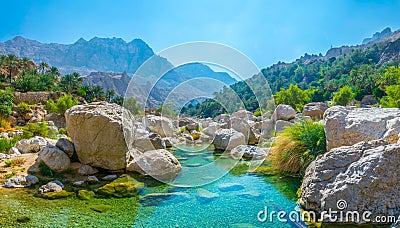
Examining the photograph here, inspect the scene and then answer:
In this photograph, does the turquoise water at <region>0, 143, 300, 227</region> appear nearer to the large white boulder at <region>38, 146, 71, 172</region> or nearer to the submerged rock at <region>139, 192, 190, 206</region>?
the submerged rock at <region>139, 192, 190, 206</region>

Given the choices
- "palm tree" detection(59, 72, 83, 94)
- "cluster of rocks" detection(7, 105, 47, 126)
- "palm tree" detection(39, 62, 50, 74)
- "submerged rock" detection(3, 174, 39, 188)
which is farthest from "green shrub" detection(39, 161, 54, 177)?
"palm tree" detection(39, 62, 50, 74)

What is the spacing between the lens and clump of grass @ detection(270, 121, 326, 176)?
741 cm

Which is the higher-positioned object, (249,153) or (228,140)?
(228,140)

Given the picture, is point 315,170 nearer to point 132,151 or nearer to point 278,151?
point 278,151

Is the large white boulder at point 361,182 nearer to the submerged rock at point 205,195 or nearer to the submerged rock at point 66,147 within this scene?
the submerged rock at point 205,195

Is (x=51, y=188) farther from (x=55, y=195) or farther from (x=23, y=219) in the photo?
(x=23, y=219)

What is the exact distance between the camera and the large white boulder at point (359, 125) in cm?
565

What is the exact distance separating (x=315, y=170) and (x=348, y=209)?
1.01 m

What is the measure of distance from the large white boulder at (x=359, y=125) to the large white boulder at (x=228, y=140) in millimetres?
5810

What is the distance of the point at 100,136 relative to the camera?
7941 mm

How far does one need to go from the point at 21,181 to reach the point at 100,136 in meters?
2.18

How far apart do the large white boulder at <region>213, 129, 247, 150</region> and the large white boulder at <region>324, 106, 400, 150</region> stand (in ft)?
19.1

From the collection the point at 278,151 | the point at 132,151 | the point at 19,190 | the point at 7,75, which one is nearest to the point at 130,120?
the point at 132,151

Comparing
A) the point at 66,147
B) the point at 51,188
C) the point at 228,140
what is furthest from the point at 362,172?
the point at 228,140
